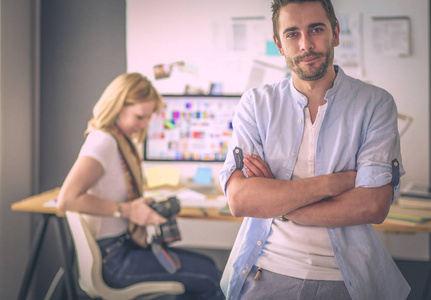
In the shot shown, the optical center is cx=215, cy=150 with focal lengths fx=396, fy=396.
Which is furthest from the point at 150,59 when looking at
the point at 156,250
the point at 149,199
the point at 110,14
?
the point at 156,250

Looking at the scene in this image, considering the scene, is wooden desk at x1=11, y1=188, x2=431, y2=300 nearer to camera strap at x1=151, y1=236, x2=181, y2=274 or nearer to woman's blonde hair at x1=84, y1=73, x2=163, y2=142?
camera strap at x1=151, y1=236, x2=181, y2=274

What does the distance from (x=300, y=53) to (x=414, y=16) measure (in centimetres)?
143

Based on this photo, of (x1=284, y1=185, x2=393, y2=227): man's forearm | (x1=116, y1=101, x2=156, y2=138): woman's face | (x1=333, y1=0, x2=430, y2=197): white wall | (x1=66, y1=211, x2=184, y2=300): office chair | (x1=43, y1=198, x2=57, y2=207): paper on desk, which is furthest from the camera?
(x1=333, y1=0, x2=430, y2=197): white wall

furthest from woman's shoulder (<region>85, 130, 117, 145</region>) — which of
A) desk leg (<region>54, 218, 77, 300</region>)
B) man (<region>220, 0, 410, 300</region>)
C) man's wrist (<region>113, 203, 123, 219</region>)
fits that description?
man (<region>220, 0, 410, 300</region>)

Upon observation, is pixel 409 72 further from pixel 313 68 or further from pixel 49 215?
pixel 49 215

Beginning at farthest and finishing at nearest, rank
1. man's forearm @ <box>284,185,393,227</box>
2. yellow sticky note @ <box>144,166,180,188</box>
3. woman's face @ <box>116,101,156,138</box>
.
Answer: yellow sticky note @ <box>144,166,180,188</box> < woman's face @ <box>116,101,156,138</box> < man's forearm @ <box>284,185,393,227</box>

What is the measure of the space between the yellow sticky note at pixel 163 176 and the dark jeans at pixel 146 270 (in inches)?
25.8

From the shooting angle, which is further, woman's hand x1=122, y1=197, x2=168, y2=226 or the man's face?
woman's hand x1=122, y1=197, x2=168, y2=226

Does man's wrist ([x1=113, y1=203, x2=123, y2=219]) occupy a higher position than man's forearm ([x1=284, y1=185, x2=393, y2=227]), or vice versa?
man's forearm ([x1=284, y1=185, x2=393, y2=227])

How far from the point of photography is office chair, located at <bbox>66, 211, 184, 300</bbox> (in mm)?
1524

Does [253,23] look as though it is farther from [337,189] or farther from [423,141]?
[337,189]

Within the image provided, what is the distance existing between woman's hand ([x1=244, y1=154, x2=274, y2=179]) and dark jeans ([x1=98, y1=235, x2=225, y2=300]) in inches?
30.9

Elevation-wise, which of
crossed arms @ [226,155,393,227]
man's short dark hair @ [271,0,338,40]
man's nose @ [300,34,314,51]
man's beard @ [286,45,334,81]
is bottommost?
crossed arms @ [226,155,393,227]

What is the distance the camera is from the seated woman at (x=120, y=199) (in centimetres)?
159
